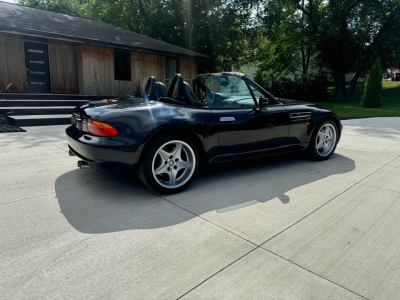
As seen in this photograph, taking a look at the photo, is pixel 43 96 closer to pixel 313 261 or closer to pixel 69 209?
pixel 69 209

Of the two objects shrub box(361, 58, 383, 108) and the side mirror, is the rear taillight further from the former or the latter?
shrub box(361, 58, 383, 108)

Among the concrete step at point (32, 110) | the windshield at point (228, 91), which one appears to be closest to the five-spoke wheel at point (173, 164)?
the windshield at point (228, 91)

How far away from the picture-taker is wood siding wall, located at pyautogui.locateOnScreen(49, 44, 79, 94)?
1181cm

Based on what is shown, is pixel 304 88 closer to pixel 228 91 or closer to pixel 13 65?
pixel 13 65

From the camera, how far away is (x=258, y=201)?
284cm

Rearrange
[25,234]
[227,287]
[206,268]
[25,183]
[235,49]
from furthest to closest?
[235,49] < [25,183] < [25,234] < [206,268] < [227,287]

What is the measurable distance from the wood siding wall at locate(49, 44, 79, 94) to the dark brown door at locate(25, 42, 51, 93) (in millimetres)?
187

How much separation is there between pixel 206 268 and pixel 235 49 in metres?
21.9

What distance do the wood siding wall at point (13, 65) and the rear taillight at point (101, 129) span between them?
10107 mm

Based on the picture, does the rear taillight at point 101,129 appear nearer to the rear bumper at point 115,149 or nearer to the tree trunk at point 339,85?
the rear bumper at point 115,149

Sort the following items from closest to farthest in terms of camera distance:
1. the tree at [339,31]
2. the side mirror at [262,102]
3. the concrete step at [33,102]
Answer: the side mirror at [262,102] → the concrete step at [33,102] → the tree at [339,31]

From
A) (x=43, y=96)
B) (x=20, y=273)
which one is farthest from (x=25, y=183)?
(x=43, y=96)

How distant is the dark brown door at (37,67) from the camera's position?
11245 mm

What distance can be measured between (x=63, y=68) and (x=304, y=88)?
51.0 ft
